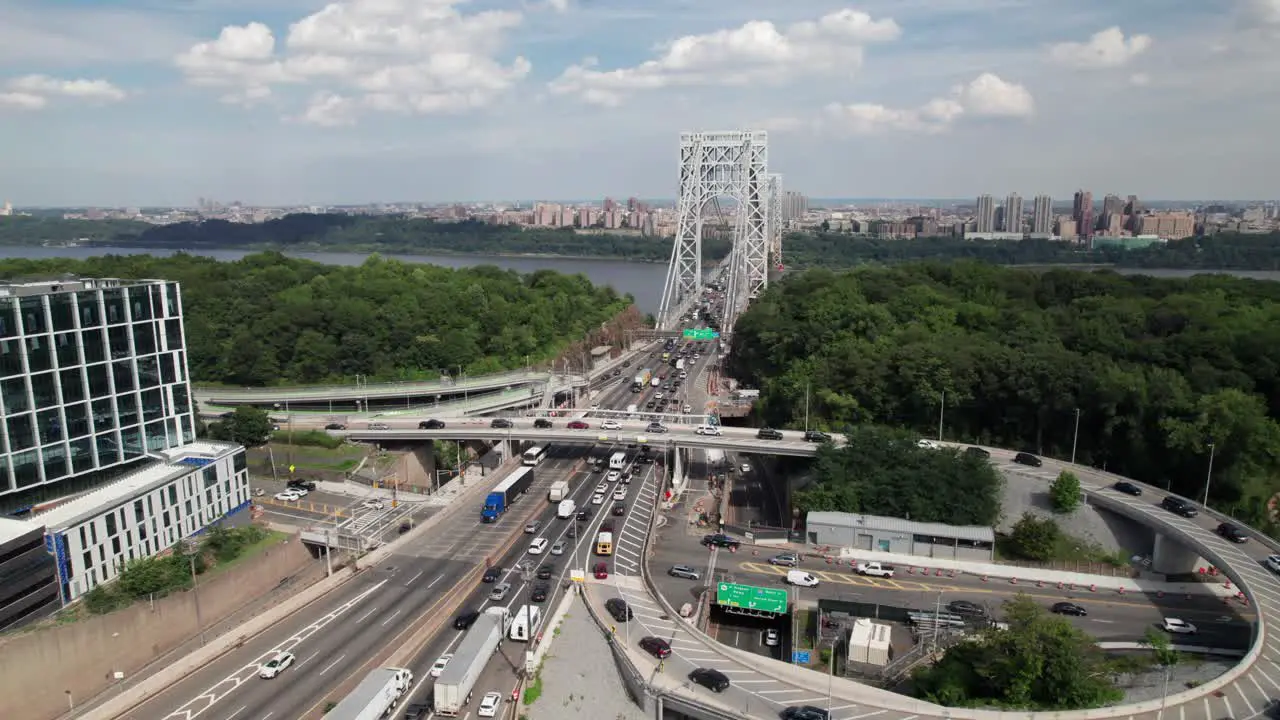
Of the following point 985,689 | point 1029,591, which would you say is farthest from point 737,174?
point 985,689

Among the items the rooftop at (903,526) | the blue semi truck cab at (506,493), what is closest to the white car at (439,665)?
the blue semi truck cab at (506,493)

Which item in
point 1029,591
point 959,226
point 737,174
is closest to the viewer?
point 1029,591

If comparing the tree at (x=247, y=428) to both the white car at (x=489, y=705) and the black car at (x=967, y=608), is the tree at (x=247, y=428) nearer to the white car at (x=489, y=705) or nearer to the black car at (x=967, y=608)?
the white car at (x=489, y=705)

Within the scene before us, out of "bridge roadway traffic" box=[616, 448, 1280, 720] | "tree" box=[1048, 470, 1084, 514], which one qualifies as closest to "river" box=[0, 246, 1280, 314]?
"tree" box=[1048, 470, 1084, 514]

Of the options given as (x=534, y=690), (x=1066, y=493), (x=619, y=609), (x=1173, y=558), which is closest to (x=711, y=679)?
(x=534, y=690)

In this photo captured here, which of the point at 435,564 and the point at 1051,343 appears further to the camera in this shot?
the point at 1051,343

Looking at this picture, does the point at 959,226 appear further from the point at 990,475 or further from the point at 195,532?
the point at 195,532

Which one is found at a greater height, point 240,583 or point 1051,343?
point 1051,343
